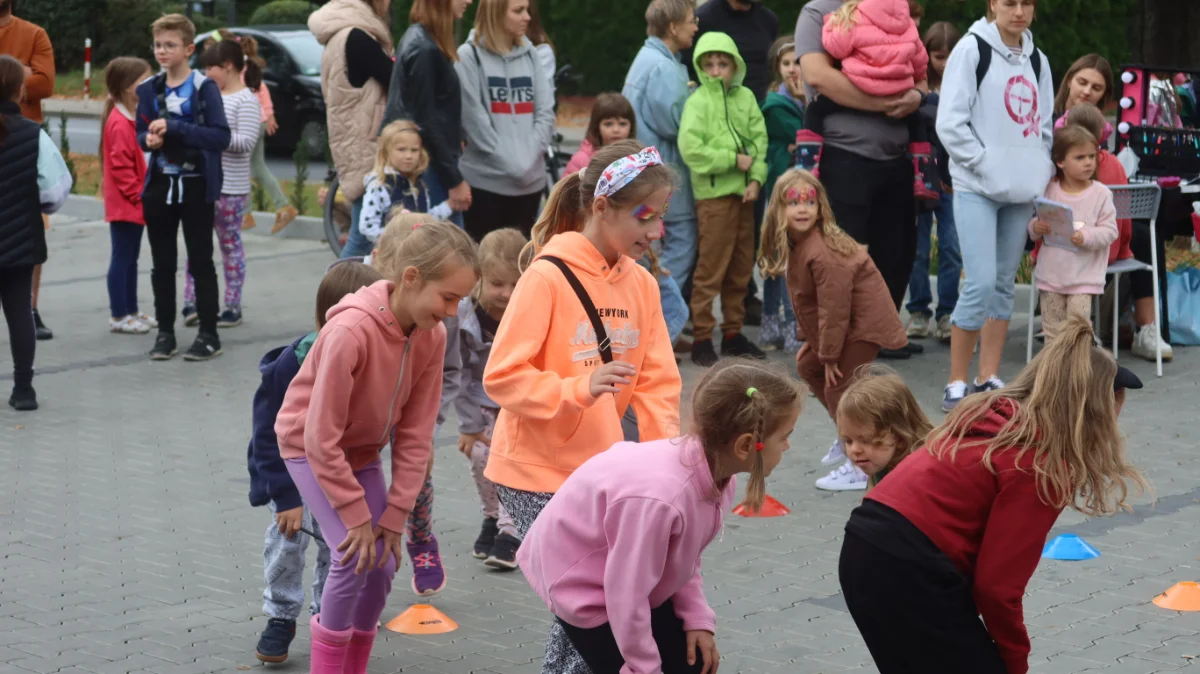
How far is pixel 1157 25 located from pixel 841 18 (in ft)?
29.7

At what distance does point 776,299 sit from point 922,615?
637 centimetres

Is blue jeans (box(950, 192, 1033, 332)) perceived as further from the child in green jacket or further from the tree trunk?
the tree trunk

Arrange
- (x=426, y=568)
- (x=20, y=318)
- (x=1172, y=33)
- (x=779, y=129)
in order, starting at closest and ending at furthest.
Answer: (x=426, y=568) < (x=20, y=318) < (x=779, y=129) < (x=1172, y=33)

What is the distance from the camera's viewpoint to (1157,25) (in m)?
16.3

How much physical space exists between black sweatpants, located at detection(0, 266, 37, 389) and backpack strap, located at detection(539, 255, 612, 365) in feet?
17.0

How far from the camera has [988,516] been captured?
3529mm

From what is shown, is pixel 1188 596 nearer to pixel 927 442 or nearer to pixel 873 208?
pixel 927 442

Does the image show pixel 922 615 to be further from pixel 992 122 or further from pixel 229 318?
pixel 229 318

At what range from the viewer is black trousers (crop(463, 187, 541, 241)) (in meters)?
9.26

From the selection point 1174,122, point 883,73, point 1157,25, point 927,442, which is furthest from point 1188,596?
point 1157,25

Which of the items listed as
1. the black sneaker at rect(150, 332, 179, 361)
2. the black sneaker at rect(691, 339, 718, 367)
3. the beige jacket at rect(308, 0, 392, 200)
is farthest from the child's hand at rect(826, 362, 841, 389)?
the black sneaker at rect(150, 332, 179, 361)

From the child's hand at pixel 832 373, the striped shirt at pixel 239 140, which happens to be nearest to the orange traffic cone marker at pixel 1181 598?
the child's hand at pixel 832 373

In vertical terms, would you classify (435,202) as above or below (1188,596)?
above

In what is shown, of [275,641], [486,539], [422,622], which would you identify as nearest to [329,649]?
[275,641]
